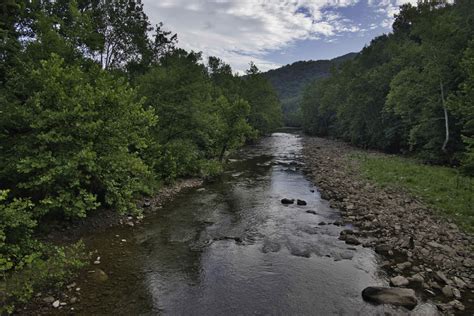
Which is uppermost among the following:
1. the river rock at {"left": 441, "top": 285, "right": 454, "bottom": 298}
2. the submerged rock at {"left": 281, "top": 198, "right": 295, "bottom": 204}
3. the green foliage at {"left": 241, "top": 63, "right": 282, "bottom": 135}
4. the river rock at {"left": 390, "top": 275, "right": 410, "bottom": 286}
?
the green foliage at {"left": 241, "top": 63, "right": 282, "bottom": 135}

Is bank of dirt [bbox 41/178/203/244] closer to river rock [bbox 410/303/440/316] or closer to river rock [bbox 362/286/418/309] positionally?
river rock [bbox 362/286/418/309]

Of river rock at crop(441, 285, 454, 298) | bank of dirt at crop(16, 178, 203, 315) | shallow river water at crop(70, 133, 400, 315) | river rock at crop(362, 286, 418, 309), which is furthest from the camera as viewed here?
river rock at crop(441, 285, 454, 298)

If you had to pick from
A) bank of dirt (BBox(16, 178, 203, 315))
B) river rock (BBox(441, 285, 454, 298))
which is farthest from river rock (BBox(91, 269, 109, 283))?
river rock (BBox(441, 285, 454, 298))

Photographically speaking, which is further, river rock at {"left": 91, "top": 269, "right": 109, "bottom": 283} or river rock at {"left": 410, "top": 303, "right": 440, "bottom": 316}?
river rock at {"left": 91, "top": 269, "right": 109, "bottom": 283}

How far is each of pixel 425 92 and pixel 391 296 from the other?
92.3ft

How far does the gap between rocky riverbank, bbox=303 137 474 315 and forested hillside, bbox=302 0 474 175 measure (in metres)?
3.52

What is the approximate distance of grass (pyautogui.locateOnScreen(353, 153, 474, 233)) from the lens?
50.3 feet

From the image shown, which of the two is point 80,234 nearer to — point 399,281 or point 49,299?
point 49,299

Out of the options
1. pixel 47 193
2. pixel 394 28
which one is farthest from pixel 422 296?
pixel 394 28

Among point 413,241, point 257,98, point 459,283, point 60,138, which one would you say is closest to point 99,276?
point 60,138

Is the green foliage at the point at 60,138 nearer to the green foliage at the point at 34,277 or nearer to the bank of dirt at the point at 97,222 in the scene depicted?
the bank of dirt at the point at 97,222

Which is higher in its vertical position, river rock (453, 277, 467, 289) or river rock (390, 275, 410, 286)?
river rock (453, 277, 467, 289)

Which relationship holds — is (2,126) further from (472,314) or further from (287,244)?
(472,314)

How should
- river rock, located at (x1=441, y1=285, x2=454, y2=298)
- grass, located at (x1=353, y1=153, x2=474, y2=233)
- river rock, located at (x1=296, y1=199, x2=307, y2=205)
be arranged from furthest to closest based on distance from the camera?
river rock, located at (x1=296, y1=199, x2=307, y2=205), grass, located at (x1=353, y1=153, x2=474, y2=233), river rock, located at (x1=441, y1=285, x2=454, y2=298)
